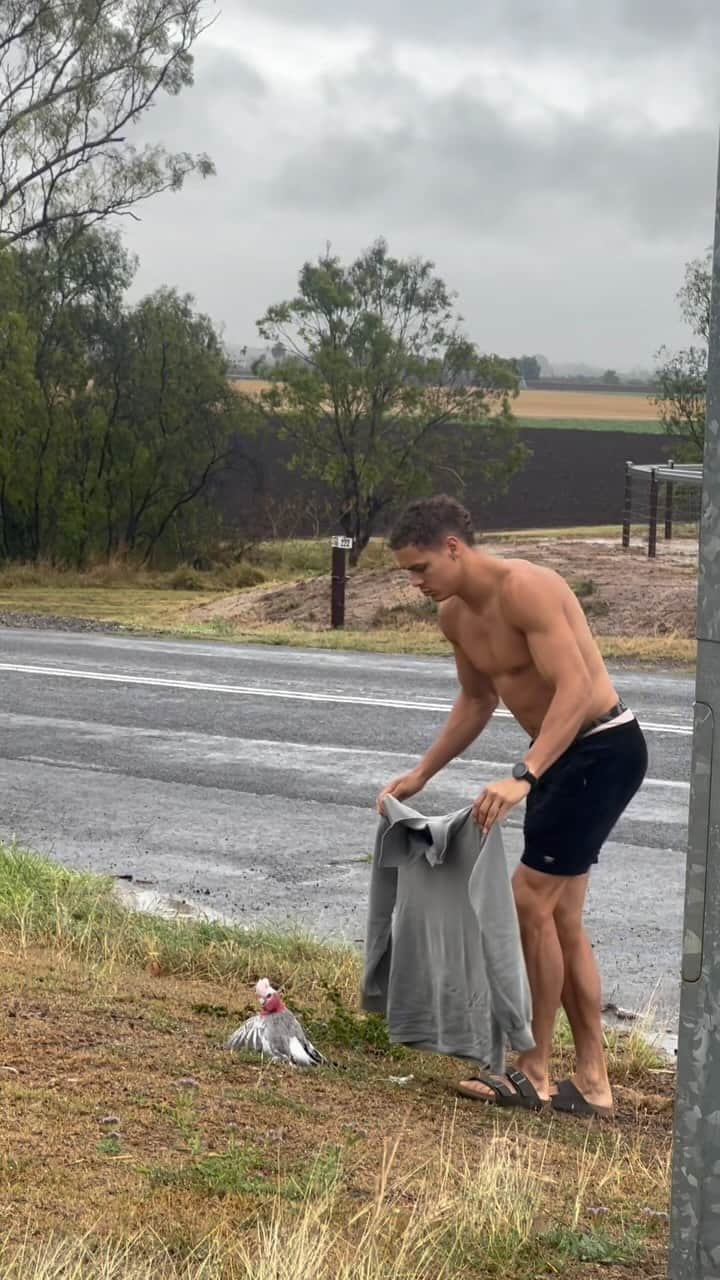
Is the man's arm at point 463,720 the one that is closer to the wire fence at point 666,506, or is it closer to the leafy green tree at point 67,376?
the wire fence at point 666,506

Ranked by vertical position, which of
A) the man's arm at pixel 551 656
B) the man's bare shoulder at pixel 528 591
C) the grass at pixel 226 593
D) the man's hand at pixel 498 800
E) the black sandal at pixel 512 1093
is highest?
the man's bare shoulder at pixel 528 591

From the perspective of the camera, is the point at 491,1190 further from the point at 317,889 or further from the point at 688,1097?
the point at 317,889

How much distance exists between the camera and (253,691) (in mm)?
15125

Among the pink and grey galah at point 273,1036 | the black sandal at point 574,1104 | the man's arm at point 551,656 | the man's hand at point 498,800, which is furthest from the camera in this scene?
the black sandal at point 574,1104

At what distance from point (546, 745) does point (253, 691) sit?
10391mm

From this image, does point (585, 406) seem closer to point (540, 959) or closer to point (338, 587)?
point (338, 587)

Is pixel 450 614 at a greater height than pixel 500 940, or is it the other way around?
pixel 450 614

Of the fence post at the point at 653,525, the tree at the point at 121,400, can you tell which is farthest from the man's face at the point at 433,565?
the tree at the point at 121,400

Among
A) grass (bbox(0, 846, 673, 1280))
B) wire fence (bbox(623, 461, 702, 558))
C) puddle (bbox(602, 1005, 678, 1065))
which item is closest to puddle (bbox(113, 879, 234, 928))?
grass (bbox(0, 846, 673, 1280))

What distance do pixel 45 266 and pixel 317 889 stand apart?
35.7m

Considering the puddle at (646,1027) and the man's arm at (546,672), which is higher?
the man's arm at (546,672)

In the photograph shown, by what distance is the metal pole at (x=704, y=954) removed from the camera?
2.74 m

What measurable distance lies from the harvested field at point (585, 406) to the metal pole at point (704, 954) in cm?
9842

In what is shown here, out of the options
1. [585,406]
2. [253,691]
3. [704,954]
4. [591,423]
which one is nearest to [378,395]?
[253,691]
